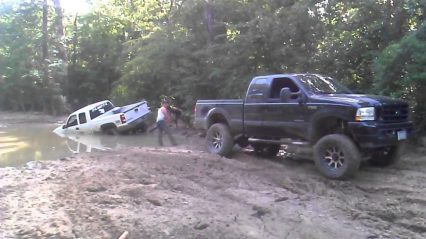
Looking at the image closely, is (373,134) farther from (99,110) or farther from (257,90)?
(99,110)

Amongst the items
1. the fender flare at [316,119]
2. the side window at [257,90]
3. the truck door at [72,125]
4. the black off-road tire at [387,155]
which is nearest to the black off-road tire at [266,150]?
the side window at [257,90]

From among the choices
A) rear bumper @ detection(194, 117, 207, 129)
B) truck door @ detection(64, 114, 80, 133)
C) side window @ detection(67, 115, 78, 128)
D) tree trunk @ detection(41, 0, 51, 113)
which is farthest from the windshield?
tree trunk @ detection(41, 0, 51, 113)

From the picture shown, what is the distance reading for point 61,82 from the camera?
39.1 meters

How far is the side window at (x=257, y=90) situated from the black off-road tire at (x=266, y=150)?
1.42 meters

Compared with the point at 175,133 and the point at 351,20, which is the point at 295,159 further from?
the point at 175,133

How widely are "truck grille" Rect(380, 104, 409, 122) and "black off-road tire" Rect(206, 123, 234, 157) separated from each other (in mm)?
4095

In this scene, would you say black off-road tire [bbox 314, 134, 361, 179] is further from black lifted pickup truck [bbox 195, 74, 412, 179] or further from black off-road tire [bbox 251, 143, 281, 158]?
black off-road tire [bbox 251, 143, 281, 158]

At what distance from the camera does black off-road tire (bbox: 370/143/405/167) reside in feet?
30.7

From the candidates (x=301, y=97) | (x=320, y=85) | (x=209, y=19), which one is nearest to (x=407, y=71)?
(x=320, y=85)

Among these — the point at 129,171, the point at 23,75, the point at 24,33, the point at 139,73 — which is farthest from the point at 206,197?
the point at 24,33

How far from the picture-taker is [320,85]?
10.1 metres

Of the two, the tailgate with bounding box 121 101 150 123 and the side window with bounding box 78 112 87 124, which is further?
the side window with bounding box 78 112 87 124

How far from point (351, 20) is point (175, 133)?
29.8ft

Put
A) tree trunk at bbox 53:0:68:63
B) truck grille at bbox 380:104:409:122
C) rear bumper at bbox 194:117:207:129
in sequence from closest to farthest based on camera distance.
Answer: truck grille at bbox 380:104:409:122 → rear bumper at bbox 194:117:207:129 → tree trunk at bbox 53:0:68:63
